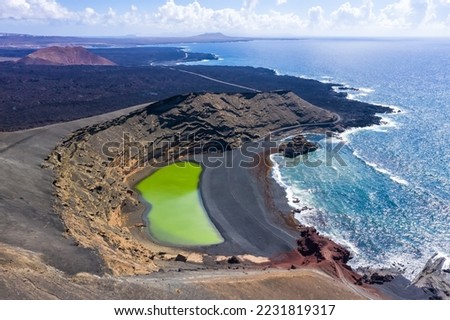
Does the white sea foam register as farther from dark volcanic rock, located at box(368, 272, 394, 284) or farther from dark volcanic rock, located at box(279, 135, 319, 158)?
dark volcanic rock, located at box(368, 272, 394, 284)

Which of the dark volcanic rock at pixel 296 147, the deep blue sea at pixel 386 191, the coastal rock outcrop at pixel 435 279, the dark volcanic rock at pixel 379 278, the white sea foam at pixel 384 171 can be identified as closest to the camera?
the coastal rock outcrop at pixel 435 279

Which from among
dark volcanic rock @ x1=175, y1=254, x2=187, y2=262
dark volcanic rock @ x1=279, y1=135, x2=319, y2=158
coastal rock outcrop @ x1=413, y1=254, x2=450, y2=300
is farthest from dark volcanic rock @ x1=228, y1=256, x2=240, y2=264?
dark volcanic rock @ x1=279, y1=135, x2=319, y2=158

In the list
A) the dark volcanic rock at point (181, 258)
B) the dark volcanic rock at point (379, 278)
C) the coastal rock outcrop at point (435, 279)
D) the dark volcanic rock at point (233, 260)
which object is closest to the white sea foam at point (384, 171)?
the coastal rock outcrop at point (435, 279)

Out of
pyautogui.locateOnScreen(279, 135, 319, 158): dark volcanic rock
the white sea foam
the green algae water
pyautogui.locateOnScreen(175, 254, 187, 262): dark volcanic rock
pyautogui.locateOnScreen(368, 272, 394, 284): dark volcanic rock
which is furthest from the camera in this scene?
pyautogui.locateOnScreen(279, 135, 319, 158): dark volcanic rock

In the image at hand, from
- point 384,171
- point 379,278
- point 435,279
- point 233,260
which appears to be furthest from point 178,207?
point 384,171

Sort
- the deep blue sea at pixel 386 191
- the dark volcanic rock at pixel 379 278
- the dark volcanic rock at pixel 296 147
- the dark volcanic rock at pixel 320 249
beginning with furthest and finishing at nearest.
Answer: the dark volcanic rock at pixel 296 147
the deep blue sea at pixel 386 191
the dark volcanic rock at pixel 320 249
the dark volcanic rock at pixel 379 278

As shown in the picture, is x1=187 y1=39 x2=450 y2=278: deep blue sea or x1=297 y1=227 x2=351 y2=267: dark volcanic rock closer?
x1=297 y1=227 x2=351 y2=267: dark volcanic rock

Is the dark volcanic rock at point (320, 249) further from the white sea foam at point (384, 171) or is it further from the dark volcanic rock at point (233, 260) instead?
the white sea foam at point (384, 171)
